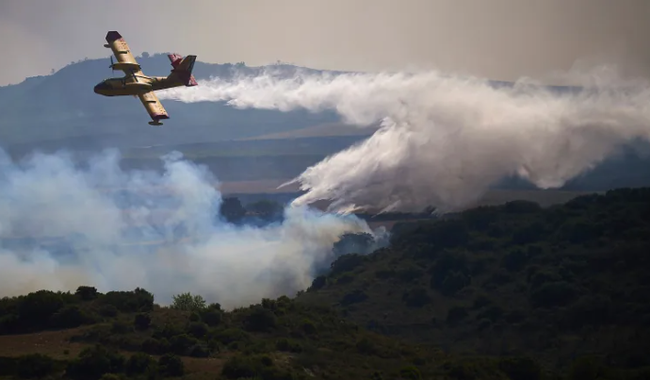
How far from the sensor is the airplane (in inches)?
3433

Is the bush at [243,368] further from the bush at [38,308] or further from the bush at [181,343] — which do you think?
the bush at [38,308]

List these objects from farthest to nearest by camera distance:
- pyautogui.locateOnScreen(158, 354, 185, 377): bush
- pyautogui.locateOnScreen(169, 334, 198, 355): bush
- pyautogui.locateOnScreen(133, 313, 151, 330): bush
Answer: pyautogui.locateOnScreen(133, 313, 151, 330): bush, pyautogui.locateOnScreen(169, 334, 198, 355): bush, pyautogui.locateOnScreen(158, 354, 185, 377): bush

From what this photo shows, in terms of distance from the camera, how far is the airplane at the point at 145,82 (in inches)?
3433

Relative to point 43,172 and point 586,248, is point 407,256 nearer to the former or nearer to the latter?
point 586,248

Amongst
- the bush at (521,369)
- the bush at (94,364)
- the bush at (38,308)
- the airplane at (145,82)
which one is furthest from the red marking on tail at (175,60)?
the bush at (521,369)

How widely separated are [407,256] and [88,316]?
50.7 meters

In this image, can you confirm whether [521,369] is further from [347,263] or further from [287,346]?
[347,263]

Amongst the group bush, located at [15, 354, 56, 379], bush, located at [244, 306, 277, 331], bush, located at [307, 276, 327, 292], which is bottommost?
bush, located at [15, 354, 56, 379]

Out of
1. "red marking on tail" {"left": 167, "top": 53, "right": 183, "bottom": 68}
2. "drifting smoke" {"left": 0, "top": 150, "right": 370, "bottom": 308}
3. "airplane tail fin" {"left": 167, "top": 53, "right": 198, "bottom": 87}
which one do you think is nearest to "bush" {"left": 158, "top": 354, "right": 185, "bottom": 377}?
"airplane tail fin" {"left": 167, "top": 53, "right": 198, "bottom": 87}

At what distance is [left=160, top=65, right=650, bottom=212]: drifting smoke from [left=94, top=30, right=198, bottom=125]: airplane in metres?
33.0

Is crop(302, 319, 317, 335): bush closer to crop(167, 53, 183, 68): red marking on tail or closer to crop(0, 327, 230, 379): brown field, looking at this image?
crop(0, 327, 230, 379): brown field

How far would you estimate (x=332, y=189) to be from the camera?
122188 millimetres

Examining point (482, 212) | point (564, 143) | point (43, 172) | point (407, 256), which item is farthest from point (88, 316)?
point (43, 172)

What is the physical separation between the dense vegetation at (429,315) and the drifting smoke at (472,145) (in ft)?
14.4
